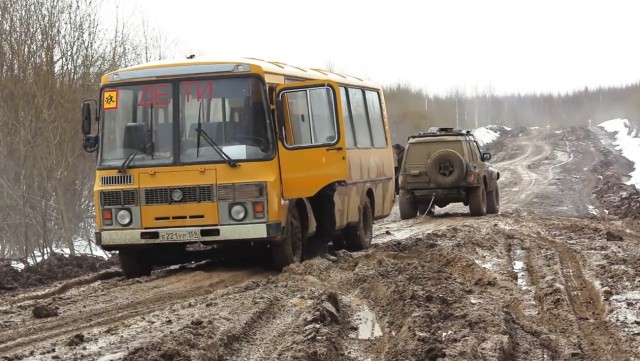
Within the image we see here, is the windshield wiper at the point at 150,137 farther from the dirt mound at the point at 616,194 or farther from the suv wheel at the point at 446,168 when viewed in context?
the dirt mound at the point at 616,194

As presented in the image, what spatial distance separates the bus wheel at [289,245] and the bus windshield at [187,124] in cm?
101

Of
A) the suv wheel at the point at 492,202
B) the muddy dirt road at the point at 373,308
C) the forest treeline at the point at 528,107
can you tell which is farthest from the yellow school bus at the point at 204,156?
the forest treeline at the point at 528,107

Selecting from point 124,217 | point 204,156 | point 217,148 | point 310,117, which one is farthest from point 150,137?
point 310,117

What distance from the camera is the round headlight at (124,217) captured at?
37.4ft

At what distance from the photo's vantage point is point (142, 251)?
12.1 meters

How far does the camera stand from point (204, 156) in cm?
1131

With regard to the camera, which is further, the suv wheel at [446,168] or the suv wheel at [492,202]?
the suv wheel at [492,202]

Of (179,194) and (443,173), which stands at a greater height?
(179,194)

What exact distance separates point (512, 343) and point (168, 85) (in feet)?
20.1

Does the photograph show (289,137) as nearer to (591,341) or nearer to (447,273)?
Answer: (447,273)

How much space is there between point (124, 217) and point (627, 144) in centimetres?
4857

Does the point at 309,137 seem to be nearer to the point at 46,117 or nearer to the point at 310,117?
the point at 310,117

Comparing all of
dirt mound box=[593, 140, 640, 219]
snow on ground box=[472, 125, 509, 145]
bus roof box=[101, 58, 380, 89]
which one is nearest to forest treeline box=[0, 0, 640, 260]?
bus roof box=[101, 58, 380, 89]

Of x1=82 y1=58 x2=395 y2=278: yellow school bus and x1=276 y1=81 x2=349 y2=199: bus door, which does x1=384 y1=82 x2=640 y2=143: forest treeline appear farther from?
x1=82 y1=58 x2=395 y2=278: yellow school bus
